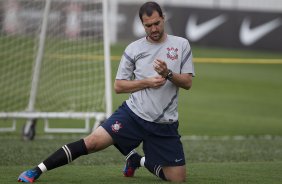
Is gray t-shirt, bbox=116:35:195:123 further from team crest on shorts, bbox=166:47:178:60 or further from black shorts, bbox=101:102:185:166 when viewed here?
black shorts, bbox=101:102:185:166

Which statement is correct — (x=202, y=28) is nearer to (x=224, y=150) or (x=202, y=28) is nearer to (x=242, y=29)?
(x=242, y=29)

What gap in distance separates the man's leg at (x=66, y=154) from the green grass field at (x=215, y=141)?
0.72 ft

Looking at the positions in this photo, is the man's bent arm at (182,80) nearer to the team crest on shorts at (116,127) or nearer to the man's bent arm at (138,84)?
the man's bent arm at (138,84)

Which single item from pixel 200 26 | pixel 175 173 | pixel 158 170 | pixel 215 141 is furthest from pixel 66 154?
pixel 200 26

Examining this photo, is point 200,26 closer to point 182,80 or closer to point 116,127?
point 116,127

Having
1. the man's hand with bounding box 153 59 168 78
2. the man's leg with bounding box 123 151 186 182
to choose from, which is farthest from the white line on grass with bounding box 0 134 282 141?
the man's hand with bounding box 153 59 168 78

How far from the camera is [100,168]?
10.2 meters

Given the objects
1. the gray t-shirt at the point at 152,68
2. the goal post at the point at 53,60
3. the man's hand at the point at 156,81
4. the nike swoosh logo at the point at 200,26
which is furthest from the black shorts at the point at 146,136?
the nike swoosh logo at the point at 200,26

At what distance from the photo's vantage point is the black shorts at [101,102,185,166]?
9.09 meters

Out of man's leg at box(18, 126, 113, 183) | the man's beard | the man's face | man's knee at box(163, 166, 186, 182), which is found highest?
the man's face

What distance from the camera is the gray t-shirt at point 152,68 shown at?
8.96 m

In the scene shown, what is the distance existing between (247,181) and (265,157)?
2402mm

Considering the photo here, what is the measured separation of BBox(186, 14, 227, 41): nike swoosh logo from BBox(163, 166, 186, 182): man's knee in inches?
817

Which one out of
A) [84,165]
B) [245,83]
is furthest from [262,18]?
[84,165]
